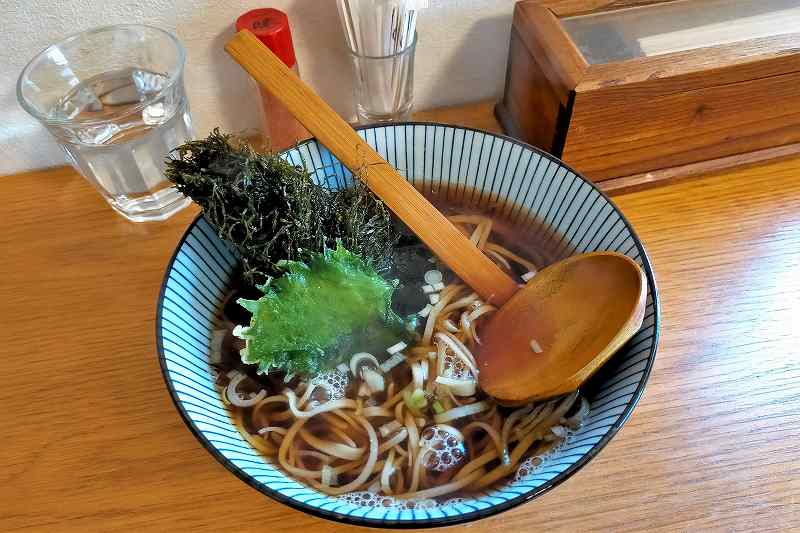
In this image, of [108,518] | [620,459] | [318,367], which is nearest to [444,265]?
[318,367]

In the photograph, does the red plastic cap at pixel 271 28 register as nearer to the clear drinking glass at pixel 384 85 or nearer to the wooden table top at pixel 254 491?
the clear drinking glass at pixel 384 85

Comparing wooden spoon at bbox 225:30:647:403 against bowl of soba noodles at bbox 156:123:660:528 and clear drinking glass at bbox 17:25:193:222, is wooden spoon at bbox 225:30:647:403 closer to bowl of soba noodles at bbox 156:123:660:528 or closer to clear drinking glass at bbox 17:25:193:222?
bowl of soba noodles at bbox 156:123:660:528

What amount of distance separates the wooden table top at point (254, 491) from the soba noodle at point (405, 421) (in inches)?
2.1

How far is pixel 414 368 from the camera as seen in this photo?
793mm

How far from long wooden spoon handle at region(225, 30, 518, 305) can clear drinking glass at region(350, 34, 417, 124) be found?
5.7 inches

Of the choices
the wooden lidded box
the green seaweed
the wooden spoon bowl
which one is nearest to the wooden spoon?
the wooden spoon bowl

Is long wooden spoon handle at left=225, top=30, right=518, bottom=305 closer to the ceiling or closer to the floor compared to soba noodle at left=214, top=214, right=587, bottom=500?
closer to the ceiling

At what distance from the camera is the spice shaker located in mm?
837

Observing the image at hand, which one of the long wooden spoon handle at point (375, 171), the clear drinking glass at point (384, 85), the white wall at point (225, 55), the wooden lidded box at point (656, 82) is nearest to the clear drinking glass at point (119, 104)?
the white wall at point (225, 55)

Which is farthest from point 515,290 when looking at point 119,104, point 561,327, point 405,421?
point 119,104

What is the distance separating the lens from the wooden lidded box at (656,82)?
82 centimetres

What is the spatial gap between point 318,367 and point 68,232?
47 centimetres

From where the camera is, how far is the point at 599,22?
903 mm

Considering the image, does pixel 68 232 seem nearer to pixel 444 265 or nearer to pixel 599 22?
pixel 444 265
